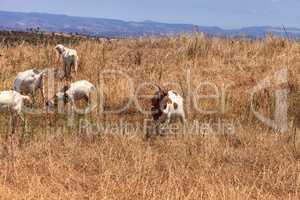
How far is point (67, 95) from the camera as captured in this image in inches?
419

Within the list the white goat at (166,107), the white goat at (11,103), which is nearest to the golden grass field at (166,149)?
the white goat at (11,103)

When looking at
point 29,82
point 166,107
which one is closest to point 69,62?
point 29,82

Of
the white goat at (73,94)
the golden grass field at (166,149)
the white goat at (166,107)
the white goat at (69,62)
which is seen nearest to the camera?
the golden grass field at (166,149)

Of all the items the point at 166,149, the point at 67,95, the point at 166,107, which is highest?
the point at 166,107

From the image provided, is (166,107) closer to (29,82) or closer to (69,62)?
(29,82)

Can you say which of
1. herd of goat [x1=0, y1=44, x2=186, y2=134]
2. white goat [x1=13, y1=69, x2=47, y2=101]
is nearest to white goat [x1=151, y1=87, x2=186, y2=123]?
herd of goat [x1=0, y1=44, x2=186, y2=134]

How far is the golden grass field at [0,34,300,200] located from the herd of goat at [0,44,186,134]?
0.95 feet

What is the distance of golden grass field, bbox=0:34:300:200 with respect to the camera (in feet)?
21.0

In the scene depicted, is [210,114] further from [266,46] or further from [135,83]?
[266,46]

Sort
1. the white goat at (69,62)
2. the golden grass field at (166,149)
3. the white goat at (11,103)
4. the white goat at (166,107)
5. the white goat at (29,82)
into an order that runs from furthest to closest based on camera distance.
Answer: the white goat at (69,62)
the white goat at (29,82)
the white goat at (11,103)
the white goat at (166,107)
the golden grass field at (166,149)

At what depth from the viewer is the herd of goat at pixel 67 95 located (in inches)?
363

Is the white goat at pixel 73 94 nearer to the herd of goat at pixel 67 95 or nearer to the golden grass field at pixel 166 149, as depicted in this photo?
the herd of goat at pixel 67 95

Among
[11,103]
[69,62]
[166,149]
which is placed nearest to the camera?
[166,149]

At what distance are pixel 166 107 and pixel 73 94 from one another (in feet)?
7.36
